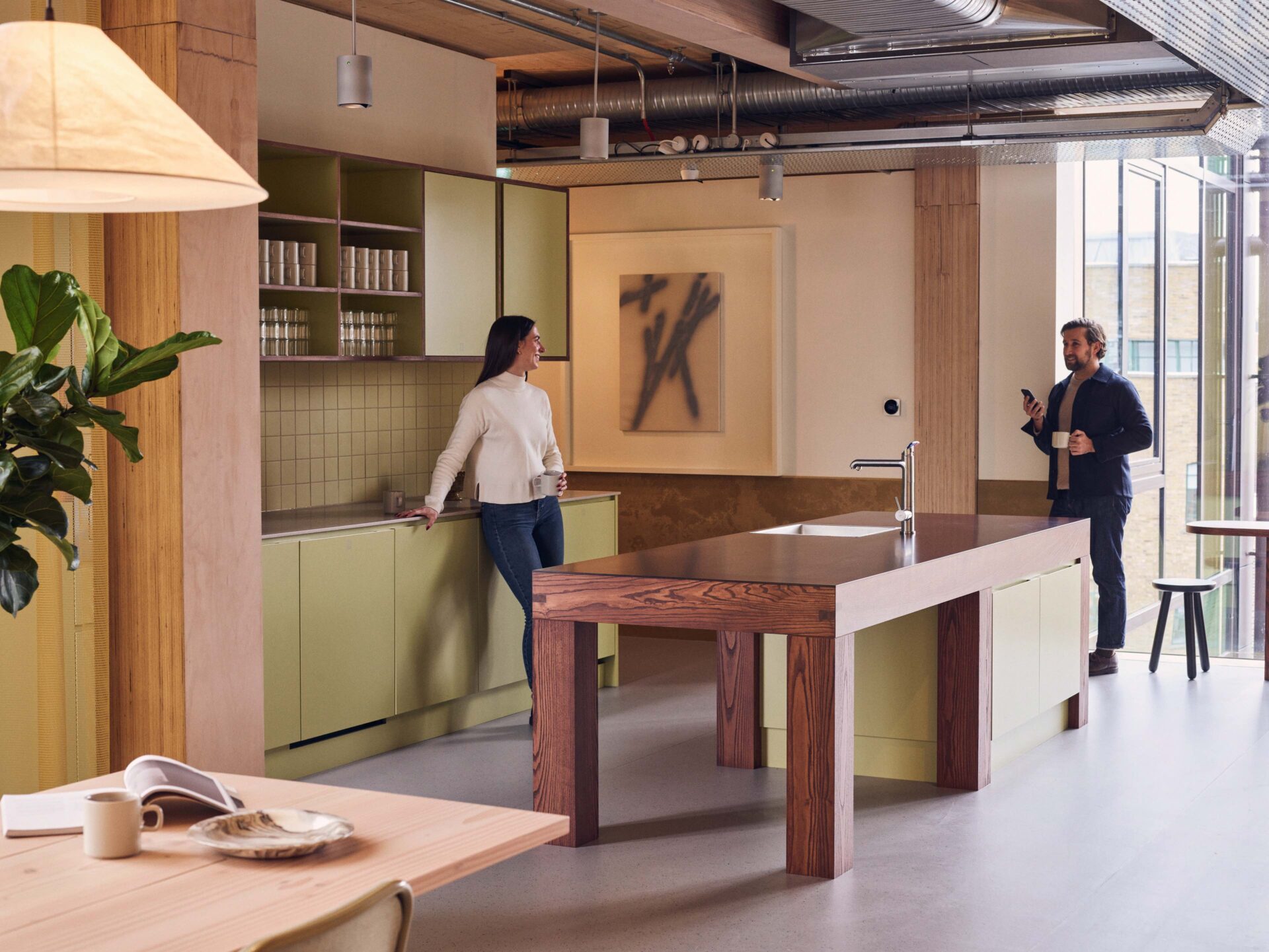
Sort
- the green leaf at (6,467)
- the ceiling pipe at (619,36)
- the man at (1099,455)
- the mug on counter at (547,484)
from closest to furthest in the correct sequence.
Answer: the green leaf at (6,467) < the ceiling pipe at (619,36) < the mug on counter at (547,484) < the man at (1099,455)

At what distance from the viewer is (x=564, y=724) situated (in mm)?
4984

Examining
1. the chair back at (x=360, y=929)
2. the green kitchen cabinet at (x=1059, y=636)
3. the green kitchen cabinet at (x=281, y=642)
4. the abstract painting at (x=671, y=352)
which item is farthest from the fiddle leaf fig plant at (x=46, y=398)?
the abstract painting at (x=671, y=352)

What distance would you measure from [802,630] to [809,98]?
4.07 meters

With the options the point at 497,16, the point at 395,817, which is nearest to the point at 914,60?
the point at 497,16

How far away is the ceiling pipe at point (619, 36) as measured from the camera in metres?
6.64

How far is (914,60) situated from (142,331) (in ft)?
11.4

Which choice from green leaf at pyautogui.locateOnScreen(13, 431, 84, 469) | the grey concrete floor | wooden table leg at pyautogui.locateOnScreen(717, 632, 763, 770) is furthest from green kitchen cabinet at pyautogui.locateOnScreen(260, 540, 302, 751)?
green leaf at pyautogui.locateOnScreen(13, 431, 84, 469)

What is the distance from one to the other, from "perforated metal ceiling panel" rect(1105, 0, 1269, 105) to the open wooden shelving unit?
3026 mm

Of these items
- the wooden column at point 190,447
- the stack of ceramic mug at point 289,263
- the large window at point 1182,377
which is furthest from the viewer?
the large window at point 1182,377

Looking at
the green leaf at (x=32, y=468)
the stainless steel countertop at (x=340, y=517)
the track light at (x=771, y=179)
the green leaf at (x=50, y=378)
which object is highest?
the track light at (x=771, y=179)

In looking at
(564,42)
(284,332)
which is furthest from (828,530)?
(564,42)

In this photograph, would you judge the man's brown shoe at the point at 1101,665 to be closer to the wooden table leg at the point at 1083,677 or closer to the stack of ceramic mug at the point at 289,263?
the wooden table leg at the point at 1083,677

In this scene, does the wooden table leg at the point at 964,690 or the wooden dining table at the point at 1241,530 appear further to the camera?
the wooden dining table at the point at 1241,530

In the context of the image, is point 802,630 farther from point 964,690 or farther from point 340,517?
point 340,517
